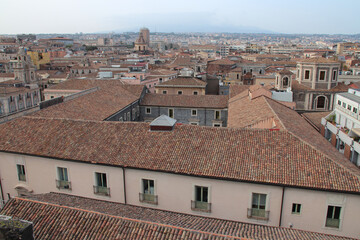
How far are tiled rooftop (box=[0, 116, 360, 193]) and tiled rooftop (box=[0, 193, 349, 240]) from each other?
342 centimetres

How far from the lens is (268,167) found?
1520 cm

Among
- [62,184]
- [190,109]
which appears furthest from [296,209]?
[190,109]

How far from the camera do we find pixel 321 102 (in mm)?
45969

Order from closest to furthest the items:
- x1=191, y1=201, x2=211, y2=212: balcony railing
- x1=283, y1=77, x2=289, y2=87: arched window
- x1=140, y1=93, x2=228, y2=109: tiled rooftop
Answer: x1=191, y1=201, x2=211, y2=212: balcony railing, x1=140, y1=93, x2=228, y2=109: tiled rooftop, x1=283, y1=77, x2=289, y2=87: arched window

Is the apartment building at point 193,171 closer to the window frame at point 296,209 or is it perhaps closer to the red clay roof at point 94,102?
the window frame at point 296,209

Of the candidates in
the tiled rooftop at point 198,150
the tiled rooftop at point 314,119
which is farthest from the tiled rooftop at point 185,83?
the tiled rooftop at point 198,150

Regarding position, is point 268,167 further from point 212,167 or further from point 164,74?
point 164,74

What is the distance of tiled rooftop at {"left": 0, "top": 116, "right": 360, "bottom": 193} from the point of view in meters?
14.7

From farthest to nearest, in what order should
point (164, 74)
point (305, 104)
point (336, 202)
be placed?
1. point (164, 74)
2. point (305, 104)
3. point (336, 202)

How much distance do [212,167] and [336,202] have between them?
18.8 feet

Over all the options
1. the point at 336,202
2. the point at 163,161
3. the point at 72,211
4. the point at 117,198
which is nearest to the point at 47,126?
the point at 117,198

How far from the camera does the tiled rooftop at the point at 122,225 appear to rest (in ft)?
34.4

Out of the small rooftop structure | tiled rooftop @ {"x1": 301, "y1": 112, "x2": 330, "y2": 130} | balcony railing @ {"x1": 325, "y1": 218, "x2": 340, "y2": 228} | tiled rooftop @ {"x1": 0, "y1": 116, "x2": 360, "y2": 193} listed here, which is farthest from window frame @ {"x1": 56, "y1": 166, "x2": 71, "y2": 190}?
tiled rooftop @ {"x1": 301, "y1": 112, "x2": 330, "y2": 130}

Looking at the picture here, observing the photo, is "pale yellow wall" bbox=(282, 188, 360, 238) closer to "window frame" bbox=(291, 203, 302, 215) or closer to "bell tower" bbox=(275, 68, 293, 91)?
"window frame" bbox=(291, 203, 302, 215)
